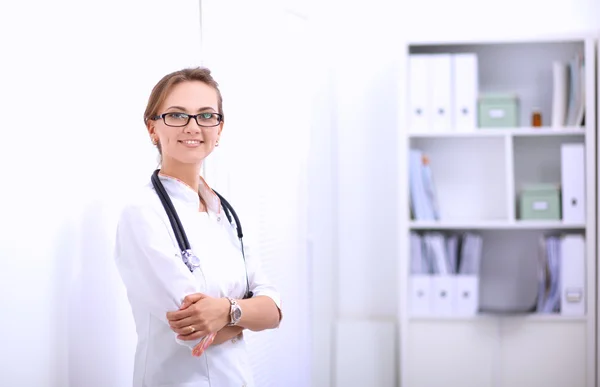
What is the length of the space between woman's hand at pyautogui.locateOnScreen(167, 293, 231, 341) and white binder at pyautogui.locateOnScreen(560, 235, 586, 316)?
85.7 inches

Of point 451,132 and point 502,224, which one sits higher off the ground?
point 451,132

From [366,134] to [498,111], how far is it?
70 cm

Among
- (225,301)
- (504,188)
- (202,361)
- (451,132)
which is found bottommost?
(202,361)

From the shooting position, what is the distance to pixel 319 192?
3.44 m

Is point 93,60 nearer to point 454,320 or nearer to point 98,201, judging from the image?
point 98,201

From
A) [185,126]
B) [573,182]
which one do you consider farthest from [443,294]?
[185,126]

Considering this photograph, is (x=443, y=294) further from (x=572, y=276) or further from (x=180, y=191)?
(x=180, y=191)

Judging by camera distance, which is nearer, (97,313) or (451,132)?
(97,313)

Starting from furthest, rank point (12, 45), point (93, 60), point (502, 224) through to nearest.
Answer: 1. point (502, 224)
2. point (93, 60)
3. point (12, 45)

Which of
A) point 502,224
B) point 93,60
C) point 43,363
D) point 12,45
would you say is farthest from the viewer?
point 502,224

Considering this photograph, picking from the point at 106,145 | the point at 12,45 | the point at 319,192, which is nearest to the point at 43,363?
the point at 106,145

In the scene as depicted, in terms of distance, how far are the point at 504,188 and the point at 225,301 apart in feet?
7.20

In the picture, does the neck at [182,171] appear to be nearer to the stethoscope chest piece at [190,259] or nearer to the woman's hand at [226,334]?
the stethoscope chest piece at [190,259]

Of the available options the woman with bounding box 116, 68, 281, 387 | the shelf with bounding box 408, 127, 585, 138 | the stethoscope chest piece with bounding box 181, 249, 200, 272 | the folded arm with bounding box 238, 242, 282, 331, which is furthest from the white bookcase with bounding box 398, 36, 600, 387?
the stethoscope chest piece with bounding box 181, 249, 200, 272
